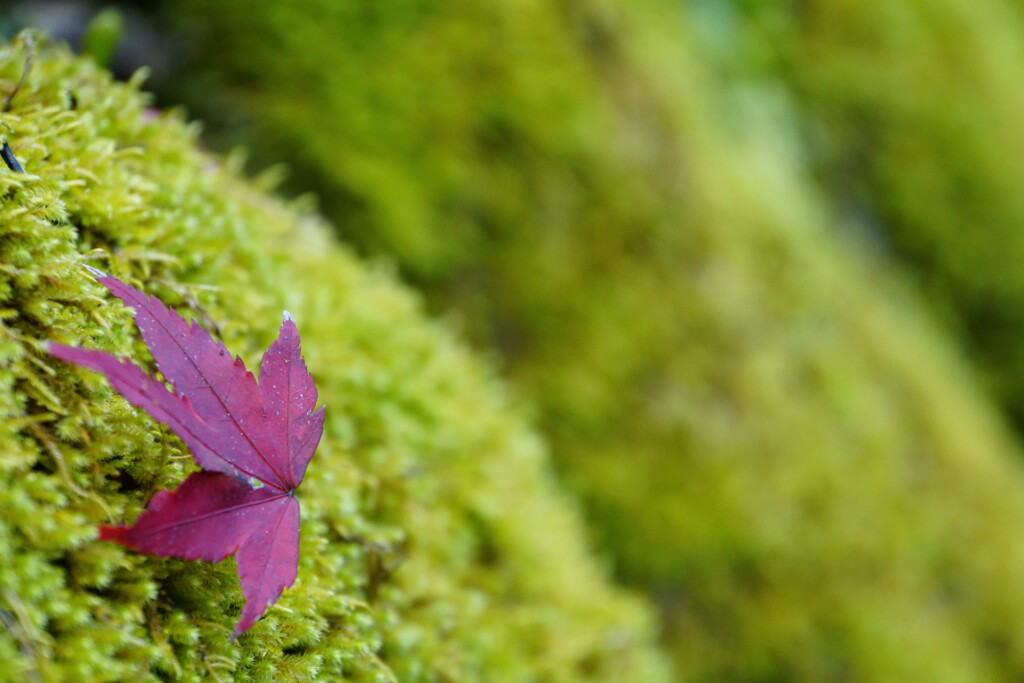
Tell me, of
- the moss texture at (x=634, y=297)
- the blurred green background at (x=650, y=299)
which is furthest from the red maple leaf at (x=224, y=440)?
the moss texture at (x=634, y=297)

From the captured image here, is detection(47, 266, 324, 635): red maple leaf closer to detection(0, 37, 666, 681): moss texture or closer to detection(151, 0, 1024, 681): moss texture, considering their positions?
detection(0, 37, 666, 681): moss texture

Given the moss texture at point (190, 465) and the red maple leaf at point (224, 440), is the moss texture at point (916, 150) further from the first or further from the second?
the red maple leaf at point (224, 440)

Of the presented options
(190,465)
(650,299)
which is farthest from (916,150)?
(190,465)

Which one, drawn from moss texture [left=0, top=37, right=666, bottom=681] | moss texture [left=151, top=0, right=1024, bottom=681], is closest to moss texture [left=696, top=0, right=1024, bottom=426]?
moss texture [left=151, top=0, right=1024, bottom=681]

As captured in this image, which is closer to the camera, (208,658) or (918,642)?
(208,658)

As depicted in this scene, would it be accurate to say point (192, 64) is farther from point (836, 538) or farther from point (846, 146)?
point (846, 146)

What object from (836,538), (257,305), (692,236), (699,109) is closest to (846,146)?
(699,109)

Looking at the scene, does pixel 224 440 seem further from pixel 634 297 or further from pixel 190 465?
pixel 634 297
